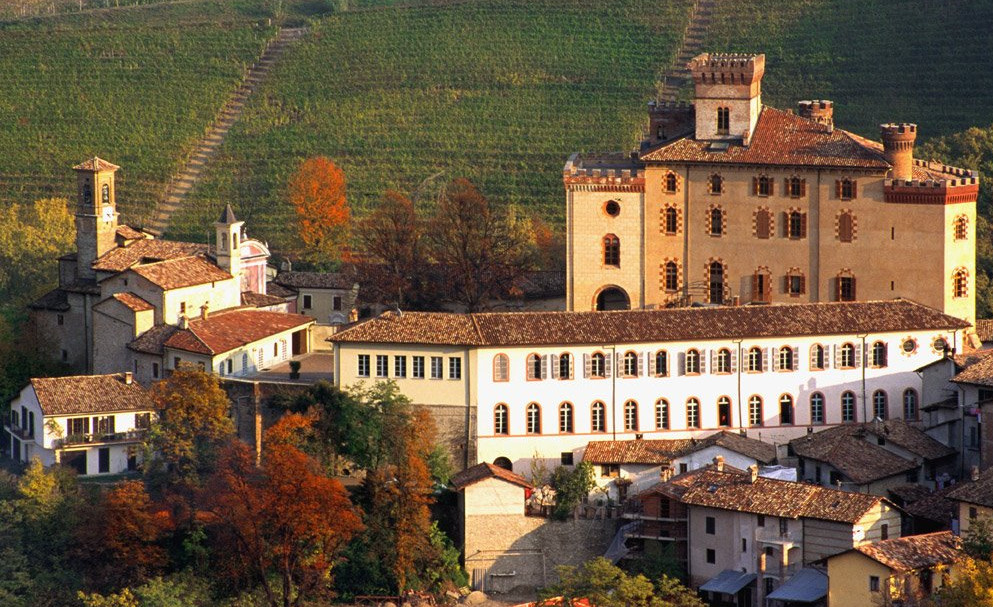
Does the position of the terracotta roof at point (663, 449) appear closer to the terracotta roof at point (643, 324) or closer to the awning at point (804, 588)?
the terracotta roof at point (643, 324)

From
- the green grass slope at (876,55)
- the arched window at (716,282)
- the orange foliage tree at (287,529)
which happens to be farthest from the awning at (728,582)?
the green grass slope at (876,55)

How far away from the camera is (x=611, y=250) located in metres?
95.9

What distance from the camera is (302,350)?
95.9 metres

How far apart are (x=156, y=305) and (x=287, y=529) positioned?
15.9 metres

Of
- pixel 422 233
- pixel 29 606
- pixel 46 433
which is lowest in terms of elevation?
pixel 29 606

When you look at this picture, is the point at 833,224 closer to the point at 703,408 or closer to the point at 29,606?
the point at 703,408

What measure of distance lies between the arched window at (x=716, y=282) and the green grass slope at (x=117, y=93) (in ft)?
124

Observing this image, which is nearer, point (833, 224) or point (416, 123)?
point (833, 224)

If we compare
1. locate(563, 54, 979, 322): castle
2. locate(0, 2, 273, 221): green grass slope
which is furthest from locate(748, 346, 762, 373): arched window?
locate(0, 2, 273, 221): green grass slope

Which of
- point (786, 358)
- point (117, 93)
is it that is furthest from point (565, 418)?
point (117, 93)

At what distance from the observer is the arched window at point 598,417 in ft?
280

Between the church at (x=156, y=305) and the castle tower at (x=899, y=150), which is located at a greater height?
the castle tower at (x=899, y=150)

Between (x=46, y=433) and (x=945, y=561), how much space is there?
109ft

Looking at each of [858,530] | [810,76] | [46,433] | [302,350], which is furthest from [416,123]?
[858,530]
